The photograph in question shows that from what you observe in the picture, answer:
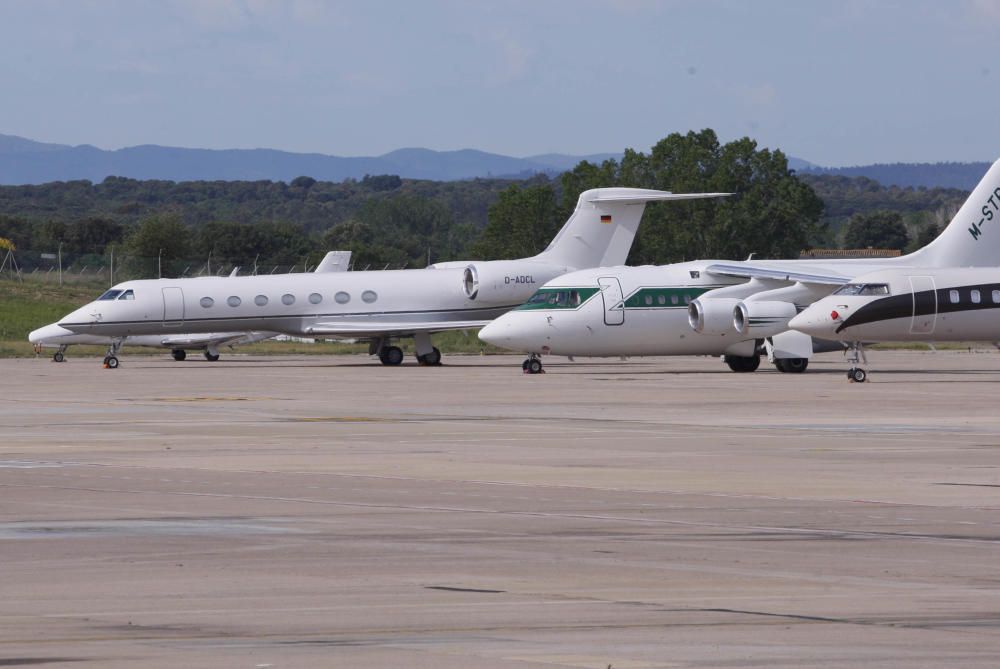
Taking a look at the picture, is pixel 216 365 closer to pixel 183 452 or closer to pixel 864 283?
pixel 864 283

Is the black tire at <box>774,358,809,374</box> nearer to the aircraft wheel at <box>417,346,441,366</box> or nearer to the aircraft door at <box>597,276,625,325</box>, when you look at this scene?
the aircraft door at <box>597,276,625,325</box>

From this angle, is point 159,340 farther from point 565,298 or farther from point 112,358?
point 565,298

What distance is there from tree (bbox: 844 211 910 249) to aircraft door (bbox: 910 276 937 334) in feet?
369

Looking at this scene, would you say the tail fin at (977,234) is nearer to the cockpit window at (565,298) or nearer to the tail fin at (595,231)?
the cockpit window at (565,298)

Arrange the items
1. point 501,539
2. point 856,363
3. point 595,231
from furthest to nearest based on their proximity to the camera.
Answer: point 595,231 → point 856,363 → point 501,539

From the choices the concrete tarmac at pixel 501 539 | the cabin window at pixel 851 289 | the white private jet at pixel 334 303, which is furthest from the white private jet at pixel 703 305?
the concrete tarmac at pixel 501 539

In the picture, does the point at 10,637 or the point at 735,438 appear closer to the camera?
the point at 10,637

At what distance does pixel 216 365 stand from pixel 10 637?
43951 mm

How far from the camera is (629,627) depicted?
30.6 feet

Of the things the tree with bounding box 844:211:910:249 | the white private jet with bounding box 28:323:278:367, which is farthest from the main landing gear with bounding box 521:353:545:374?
the tree with bounding box 844:211:910:249

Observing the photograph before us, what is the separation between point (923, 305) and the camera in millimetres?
39531

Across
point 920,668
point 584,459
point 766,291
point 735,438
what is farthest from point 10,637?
point 766,291

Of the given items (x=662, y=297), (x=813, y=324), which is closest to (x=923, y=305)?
(x=813, y=324)

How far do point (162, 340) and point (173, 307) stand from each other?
24.4 ft
